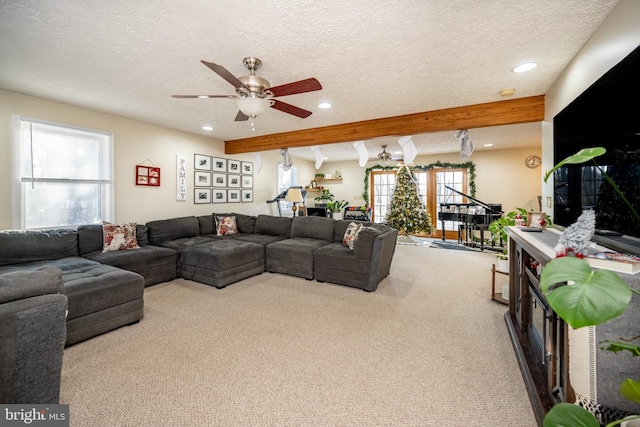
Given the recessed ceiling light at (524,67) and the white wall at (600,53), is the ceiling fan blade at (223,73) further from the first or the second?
the recessed ceiling light at (524,67)

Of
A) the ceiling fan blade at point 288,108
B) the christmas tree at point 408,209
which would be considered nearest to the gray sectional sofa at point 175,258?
the ceiling fan blade at point 288,108

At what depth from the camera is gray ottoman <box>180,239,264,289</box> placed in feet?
11.2

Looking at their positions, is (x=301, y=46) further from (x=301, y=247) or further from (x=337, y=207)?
(x=337, y=207)

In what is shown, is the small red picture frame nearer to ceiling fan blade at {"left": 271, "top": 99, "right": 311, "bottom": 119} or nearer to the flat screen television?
ceiling fan blade at {"left": 271, "top": 99, "right": 311, "bottom": 119}

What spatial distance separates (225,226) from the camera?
4871 millimetres

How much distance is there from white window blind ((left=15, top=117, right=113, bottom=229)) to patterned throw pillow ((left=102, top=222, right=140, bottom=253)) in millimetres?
528

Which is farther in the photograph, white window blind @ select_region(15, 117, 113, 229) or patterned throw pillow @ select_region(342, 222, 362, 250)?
patterned throw pillow @ select_region(342, 222, 362, 250)

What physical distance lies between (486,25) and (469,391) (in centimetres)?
245

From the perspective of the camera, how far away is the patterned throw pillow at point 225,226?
4.82 m

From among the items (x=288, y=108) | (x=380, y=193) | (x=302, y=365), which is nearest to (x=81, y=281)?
A: (x=302, y=365)

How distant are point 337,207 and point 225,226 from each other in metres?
4.16

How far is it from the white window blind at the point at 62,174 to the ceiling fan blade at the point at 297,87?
3.24 meters

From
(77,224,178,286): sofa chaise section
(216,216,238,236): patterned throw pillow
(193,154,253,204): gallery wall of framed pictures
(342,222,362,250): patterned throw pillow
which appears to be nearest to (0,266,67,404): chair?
(77,224,178,286): sofa chaise section

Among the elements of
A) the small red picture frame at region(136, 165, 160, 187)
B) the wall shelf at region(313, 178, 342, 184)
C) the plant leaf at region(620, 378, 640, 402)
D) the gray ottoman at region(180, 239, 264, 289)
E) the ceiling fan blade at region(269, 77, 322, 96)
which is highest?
the wall shelf at region(313, 178, 342, 184)
